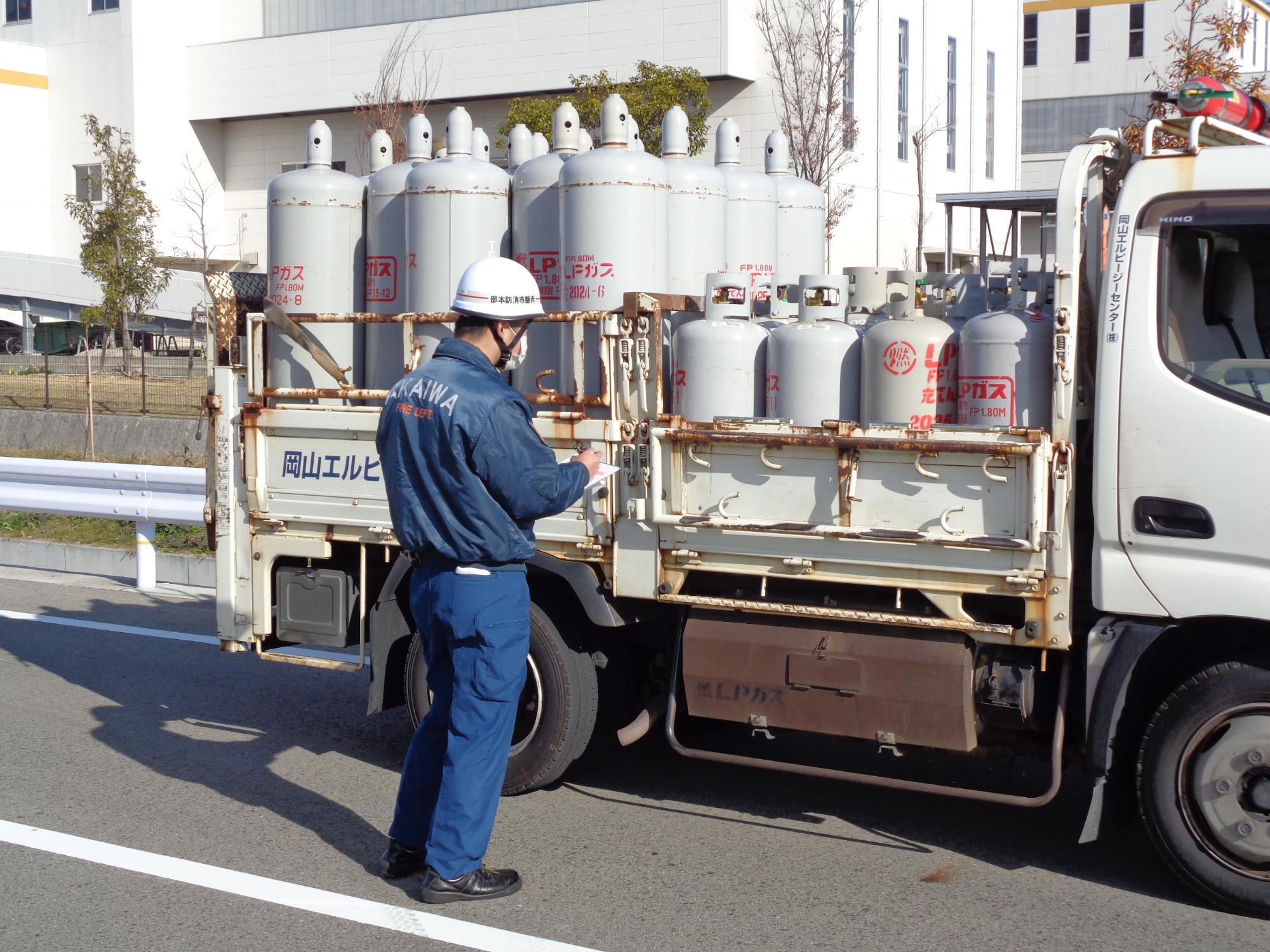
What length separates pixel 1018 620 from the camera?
16.7ft

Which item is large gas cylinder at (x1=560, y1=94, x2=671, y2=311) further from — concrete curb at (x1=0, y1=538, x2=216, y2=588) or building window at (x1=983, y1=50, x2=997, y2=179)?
building window at (x1=983, y1=50, x2=997, y2=179)

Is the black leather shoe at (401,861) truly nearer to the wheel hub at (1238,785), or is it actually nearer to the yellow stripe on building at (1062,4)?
the wheel hub at (1238,785)

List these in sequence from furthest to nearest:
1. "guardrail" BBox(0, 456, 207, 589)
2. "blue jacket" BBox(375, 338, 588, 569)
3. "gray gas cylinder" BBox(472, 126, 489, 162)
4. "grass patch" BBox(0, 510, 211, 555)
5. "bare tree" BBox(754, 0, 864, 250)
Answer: "bare tree" BBox(754, 0, 864, 250) → "grass patch" BBox(0, 510, 211, 555) → "guardrail" BBox(0, 456, 207, 589) → "gray gas cylinder" BBox(472, 126, 489, 162) → "blue jacket" BBox(375, 338, 588, 569)

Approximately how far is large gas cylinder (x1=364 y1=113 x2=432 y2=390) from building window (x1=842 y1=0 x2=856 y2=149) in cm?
1858

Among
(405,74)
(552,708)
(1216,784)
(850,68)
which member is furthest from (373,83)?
(1216,784)

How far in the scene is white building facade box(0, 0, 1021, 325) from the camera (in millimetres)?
30938

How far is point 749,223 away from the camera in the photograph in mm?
6648

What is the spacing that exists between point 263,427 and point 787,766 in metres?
2.83

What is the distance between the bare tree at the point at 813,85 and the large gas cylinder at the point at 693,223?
14.6m

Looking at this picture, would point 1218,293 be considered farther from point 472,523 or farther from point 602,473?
point 472,523

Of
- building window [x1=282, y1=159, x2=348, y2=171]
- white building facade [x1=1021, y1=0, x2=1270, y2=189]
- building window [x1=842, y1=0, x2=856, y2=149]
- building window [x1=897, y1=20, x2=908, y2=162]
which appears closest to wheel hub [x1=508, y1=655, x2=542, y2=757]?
building window [x1=842, y1=0, x2=856, y2=149]

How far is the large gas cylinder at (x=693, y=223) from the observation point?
625 centimetres

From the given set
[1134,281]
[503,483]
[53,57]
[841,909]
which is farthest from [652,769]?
[53,57]

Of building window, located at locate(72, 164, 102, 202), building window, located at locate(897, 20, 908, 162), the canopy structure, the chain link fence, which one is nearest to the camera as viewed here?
the canopy structure
